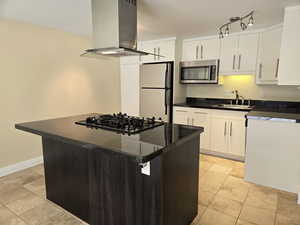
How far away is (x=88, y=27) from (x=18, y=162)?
244 centimetres

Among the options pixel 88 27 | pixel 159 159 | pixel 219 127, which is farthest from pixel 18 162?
pixel 219 127

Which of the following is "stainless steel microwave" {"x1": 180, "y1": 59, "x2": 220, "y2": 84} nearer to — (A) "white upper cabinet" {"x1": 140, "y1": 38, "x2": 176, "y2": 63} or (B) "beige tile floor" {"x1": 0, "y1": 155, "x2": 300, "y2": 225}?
(A) "white upper cabinet" {"x1": 140, "y1": 38, "x2": 176, "y2": 63}

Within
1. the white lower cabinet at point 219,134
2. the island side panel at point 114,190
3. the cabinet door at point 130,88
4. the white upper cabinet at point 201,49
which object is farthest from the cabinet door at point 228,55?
the island side panel at point 114,190

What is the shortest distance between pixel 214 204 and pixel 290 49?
6.76 ft

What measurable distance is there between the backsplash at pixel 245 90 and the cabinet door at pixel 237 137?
77 cm

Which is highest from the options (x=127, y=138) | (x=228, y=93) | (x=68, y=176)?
(x=228, y=93)

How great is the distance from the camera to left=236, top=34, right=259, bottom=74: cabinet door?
10.9ft

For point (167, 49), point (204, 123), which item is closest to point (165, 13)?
point (167, 49)

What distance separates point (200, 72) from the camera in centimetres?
382

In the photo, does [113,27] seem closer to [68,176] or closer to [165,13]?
[165,13]

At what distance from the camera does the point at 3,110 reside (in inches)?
113

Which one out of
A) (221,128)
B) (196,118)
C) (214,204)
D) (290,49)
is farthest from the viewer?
(196,118)

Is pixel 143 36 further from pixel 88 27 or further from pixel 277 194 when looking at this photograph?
pixel 277 194

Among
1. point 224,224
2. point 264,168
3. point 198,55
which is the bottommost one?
point 224,224
